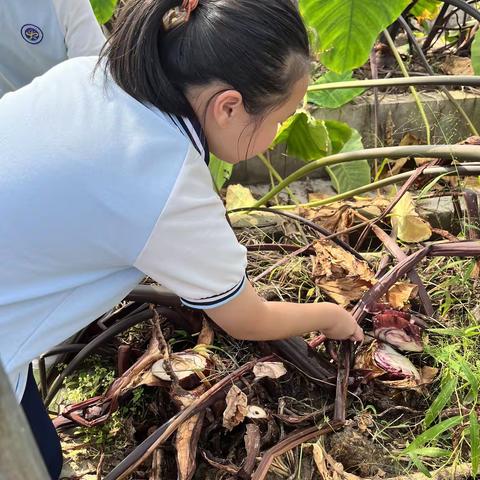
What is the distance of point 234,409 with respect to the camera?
1.02 meters

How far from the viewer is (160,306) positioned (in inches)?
48.6

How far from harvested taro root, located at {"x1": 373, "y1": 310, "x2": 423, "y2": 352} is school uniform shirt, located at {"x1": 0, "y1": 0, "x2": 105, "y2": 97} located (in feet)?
2.65

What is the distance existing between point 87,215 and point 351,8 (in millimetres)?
1000

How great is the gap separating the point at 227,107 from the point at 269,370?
485mm

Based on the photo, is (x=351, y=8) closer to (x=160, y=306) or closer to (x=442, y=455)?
(x=160, y=306)

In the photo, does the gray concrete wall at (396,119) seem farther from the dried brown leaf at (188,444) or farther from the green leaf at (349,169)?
the dried brown leaf at (188,444)

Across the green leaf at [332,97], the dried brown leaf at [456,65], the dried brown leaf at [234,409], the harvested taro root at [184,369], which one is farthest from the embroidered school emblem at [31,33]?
the dried brown leaf at [456,65]

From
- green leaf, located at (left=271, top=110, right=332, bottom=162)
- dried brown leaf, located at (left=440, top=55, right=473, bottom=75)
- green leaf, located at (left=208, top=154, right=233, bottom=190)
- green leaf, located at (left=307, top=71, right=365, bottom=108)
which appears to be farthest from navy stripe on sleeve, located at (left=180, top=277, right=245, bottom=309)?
dried brown leaf, located at (left=440, top=55, right=473, bottom=75)

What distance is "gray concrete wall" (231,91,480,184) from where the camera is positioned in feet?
7.46

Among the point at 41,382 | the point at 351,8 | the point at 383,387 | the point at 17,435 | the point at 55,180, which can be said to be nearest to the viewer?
the point at 17,435

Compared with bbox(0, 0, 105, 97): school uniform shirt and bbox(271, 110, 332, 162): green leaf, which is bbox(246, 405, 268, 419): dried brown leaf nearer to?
bbox(0, 0, 105, 97): school uniform shirt

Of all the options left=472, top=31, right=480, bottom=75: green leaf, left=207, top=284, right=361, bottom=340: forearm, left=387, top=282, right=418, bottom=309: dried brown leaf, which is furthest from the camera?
left=472, top=31, right=480, bottom=75: green leaf

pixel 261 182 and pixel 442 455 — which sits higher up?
pixel 442 455

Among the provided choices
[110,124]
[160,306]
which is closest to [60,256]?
[110,124]
